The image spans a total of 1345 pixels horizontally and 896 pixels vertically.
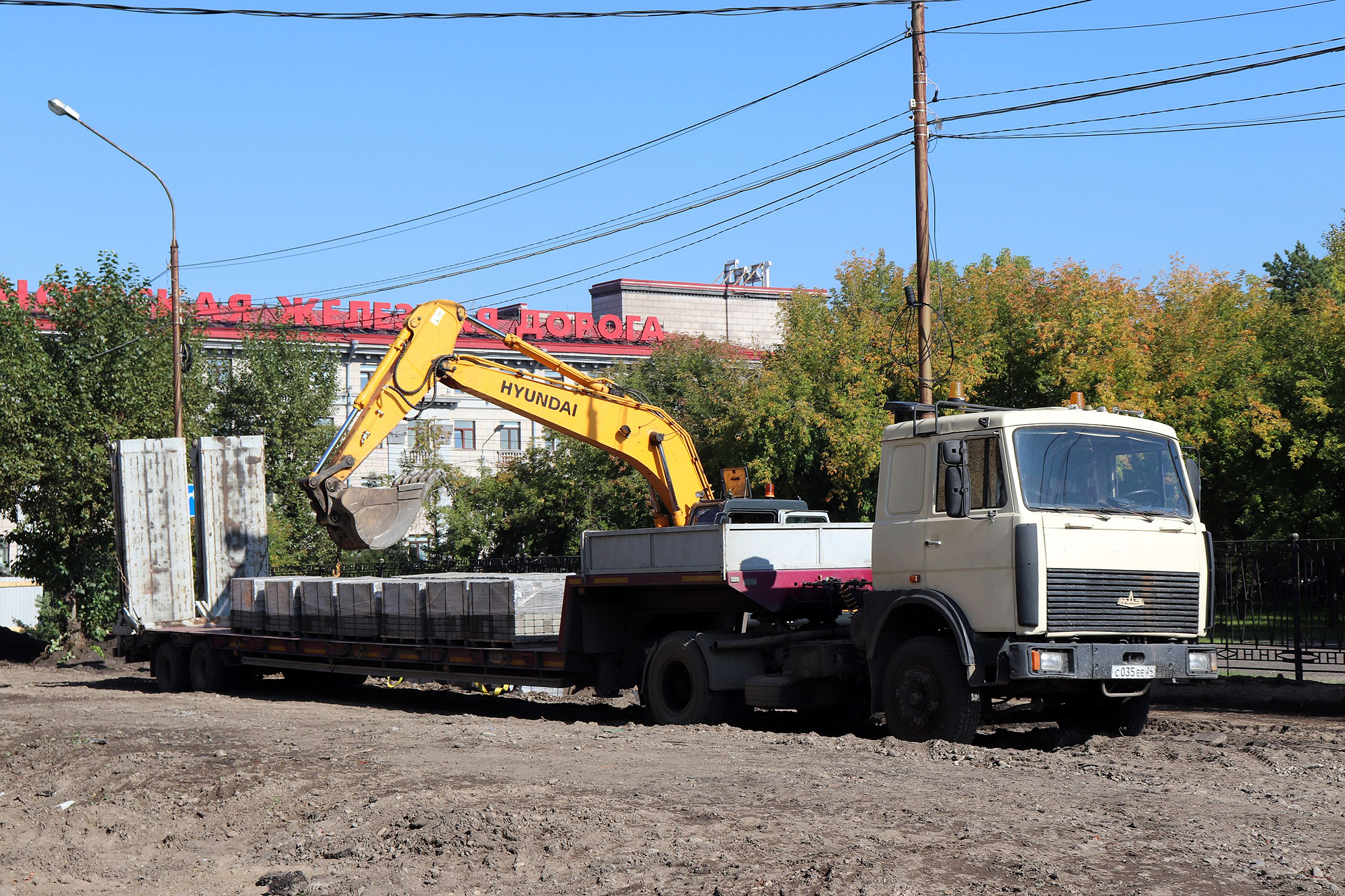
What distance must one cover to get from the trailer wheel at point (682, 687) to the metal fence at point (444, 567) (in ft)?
53.0

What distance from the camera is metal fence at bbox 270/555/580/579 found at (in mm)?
31969

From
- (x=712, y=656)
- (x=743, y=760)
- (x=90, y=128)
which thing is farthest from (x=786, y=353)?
(x=743, y=760)

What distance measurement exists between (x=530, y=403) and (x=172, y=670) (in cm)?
795

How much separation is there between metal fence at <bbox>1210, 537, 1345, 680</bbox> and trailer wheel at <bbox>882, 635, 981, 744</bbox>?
6554 mm

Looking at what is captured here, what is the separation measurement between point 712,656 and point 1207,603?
4792mm

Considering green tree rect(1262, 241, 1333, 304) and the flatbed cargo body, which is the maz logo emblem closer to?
the flatbed cargo body

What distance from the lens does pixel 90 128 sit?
2698 cm

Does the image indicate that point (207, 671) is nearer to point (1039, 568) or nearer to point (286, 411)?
point (1039, 568)

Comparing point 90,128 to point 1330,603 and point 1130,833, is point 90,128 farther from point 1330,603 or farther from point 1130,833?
point 1130,833

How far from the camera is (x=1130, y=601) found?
1133 centimetres

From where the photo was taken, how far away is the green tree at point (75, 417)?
29.6 metres

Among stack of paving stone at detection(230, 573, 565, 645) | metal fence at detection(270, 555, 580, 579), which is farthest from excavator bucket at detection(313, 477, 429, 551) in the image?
metal fence at detection(270, 555, 580, 579)

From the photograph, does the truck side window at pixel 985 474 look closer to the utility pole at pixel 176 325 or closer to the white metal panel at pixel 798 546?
the white metal panel at pixel 798 546

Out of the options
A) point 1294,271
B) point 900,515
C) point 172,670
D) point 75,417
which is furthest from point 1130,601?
point 1294,271
